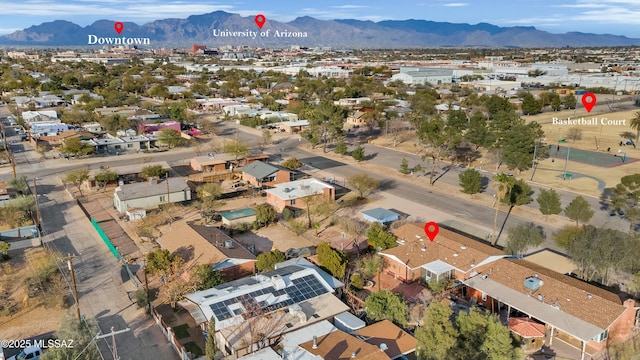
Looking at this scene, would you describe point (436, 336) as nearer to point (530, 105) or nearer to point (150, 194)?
point (150, 194)

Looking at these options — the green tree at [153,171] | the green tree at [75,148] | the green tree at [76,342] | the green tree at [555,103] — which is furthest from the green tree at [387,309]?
the green tree at [555,103]

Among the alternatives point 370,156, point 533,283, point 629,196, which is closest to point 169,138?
point 370,156

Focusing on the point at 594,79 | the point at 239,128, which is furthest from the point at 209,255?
the point at 594,79

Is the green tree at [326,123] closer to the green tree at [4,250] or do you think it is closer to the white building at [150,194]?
the white building at [150,194]

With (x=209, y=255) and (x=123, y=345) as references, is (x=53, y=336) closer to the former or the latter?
(x=123, y=345)

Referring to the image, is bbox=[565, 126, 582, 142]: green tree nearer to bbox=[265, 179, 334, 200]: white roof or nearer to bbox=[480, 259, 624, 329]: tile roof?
bbox=[265, 179, 334, 200]: white roof

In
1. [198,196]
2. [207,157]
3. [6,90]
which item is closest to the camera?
[198,196]
